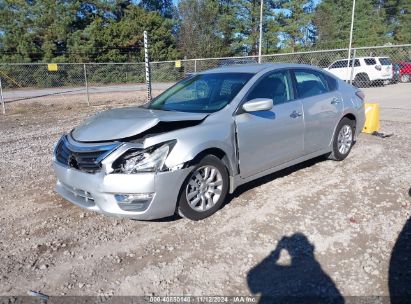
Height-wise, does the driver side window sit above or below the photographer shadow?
above

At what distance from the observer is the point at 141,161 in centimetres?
355

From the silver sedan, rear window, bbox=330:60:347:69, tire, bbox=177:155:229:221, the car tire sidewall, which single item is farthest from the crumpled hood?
rear window, bbox=330:60:347:69

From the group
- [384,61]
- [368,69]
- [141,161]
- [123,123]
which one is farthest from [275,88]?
[384,61]

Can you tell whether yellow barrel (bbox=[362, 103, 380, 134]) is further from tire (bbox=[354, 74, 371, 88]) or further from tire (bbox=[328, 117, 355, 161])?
tire (bbox=[354, 74, 371, 88])

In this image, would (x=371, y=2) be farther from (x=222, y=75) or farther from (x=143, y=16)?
(x=222, y=75)

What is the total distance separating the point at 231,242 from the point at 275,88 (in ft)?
7.10

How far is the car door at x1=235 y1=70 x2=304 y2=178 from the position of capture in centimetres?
430

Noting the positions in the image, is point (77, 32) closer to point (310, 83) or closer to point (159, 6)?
point (159, 6)

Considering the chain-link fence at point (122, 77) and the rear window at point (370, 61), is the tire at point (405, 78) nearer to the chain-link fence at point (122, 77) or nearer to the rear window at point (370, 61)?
the chain-link fence at point (122, 77)

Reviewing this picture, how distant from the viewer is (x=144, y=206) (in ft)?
11.8

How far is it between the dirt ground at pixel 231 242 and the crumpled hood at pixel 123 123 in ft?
3.13

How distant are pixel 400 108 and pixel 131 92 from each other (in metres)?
16.2

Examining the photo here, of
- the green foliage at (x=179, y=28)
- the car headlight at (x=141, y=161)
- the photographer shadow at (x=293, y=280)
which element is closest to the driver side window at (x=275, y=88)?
the car headlight at (x=141, y=161)

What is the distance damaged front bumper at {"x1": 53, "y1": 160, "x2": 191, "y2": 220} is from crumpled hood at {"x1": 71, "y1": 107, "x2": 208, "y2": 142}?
0.41 meters
